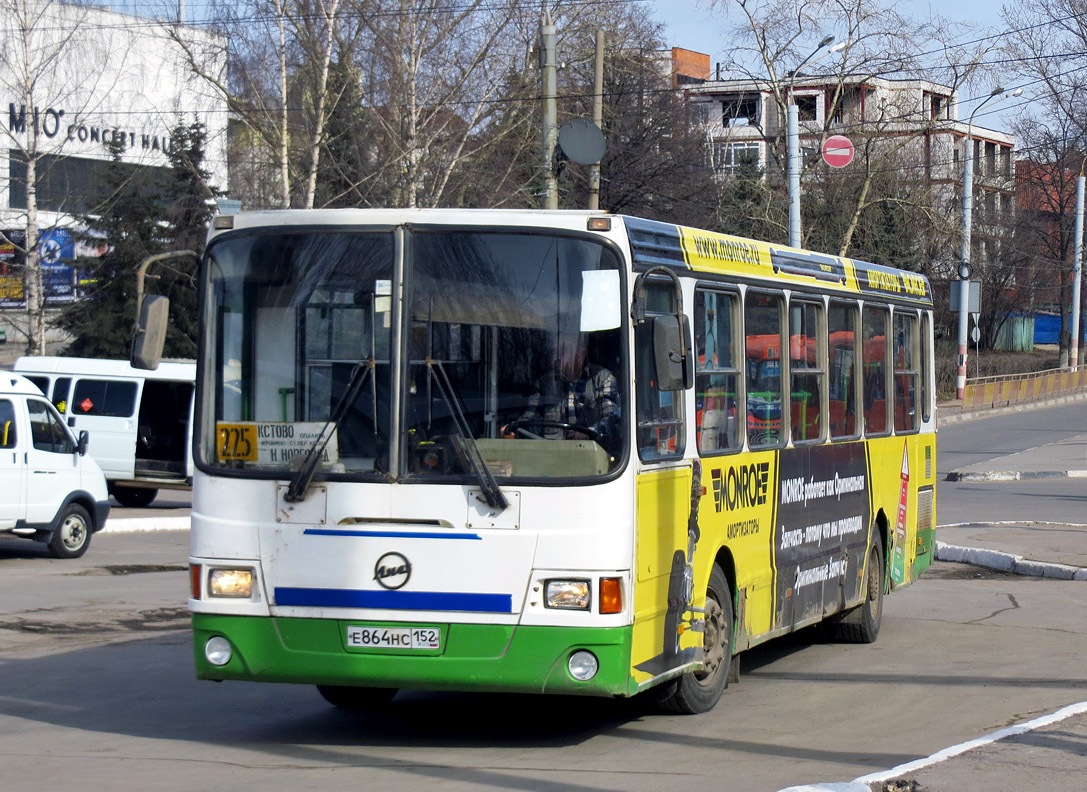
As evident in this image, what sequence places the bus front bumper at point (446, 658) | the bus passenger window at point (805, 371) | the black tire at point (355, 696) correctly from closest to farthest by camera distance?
the bus front bumper at point (446, 658) → the black tire at point (355, 696) → the bus passenger window at point (805, 371)

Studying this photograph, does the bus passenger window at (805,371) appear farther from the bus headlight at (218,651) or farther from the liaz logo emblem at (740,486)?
the bus headlight at (218,651)

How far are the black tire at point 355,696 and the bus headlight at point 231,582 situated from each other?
4.69ft

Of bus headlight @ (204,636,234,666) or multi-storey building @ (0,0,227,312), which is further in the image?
multi-storey building @ (0,0,227,312)

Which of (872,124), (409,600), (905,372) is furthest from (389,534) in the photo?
(872,124)

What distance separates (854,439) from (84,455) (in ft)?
35.7

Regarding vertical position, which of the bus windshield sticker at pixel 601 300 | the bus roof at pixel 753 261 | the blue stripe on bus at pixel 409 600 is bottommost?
the blue stripe on bus at pixel 409 600

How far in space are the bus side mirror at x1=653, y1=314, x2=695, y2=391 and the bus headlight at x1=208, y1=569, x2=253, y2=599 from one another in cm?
217

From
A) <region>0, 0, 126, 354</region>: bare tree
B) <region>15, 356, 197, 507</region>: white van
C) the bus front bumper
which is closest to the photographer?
the bus front bumper

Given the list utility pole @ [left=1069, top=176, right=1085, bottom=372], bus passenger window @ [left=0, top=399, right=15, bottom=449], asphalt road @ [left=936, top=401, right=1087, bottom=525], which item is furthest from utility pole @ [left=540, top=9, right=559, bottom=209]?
utility pole @ [left=1069, top=176, right=1085, bottom=372]

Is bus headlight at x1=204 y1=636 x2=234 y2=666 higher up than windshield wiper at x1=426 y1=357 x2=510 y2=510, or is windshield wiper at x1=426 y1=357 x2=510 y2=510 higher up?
windshield wiper at x1=426 y1=357 x2=510 y2=510

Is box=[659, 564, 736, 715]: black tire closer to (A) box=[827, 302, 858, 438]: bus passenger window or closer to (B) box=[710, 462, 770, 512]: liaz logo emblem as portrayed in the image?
(B) box=[710, 462, 770, 512]: liaz logo emblem

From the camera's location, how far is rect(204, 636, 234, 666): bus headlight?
705 centimetres

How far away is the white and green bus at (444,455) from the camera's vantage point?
22.1ft

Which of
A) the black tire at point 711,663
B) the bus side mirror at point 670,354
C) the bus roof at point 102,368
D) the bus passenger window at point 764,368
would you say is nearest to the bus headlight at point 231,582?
the bus side mirror at point 670,354
